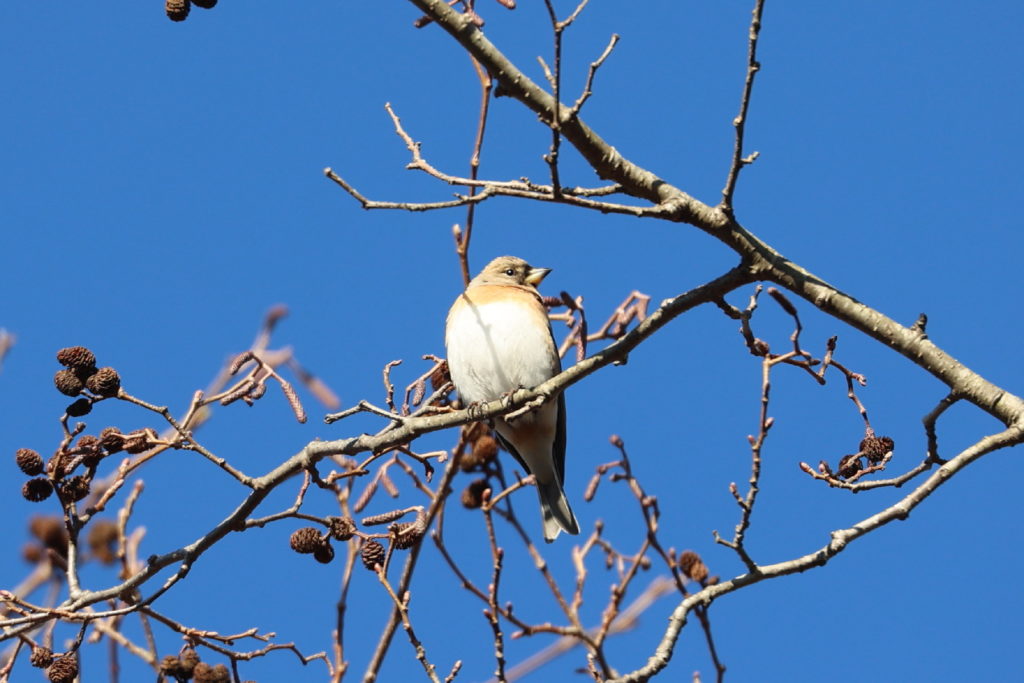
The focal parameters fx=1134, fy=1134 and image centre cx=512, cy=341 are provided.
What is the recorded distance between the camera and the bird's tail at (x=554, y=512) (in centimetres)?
585

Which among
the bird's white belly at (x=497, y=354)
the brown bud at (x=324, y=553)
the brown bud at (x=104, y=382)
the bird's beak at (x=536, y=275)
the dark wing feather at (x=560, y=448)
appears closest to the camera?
the brown bud at (x=104, y=382)

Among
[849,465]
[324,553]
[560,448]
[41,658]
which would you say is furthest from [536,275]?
[41,658]

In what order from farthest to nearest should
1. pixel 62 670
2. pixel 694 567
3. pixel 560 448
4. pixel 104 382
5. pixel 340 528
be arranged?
1. pixel 560 448
2. pixel 694 567
3. pixel 340 528
4. pixel 104 382
5. pixel 62 670

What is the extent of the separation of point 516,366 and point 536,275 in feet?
2.90

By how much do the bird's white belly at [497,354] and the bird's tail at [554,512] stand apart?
635 mm

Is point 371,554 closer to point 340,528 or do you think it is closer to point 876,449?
point 340,528

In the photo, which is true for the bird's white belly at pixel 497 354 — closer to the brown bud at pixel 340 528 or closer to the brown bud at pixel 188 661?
the brown bud at pixel 340 528

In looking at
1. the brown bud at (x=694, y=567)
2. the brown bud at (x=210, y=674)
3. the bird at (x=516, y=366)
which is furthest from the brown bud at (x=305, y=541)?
the bird at (x=516, y=366)

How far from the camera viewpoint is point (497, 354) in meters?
5.62

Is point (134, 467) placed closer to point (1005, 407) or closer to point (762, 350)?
point (762, 350)

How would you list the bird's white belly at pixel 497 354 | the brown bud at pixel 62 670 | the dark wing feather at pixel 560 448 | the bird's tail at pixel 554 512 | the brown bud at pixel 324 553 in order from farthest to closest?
the dark wing feather at pixel 560 448
the bird's tail at pixel 554 512
the bird's white belly at pixel 497 354
the brown bud at pixel 324 553
the brown bud at pixel 62 670

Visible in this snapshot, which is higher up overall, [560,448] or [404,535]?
[560,448]

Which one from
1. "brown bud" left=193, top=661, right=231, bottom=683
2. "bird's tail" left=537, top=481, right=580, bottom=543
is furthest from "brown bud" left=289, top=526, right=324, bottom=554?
"bird's tail" left=537, top=481, right=580, bottom=543

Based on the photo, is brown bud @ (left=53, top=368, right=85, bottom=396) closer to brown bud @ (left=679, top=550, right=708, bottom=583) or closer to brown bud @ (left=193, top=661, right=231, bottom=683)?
brown bud @ (left=193, top=661, right=231, bottom=683)
